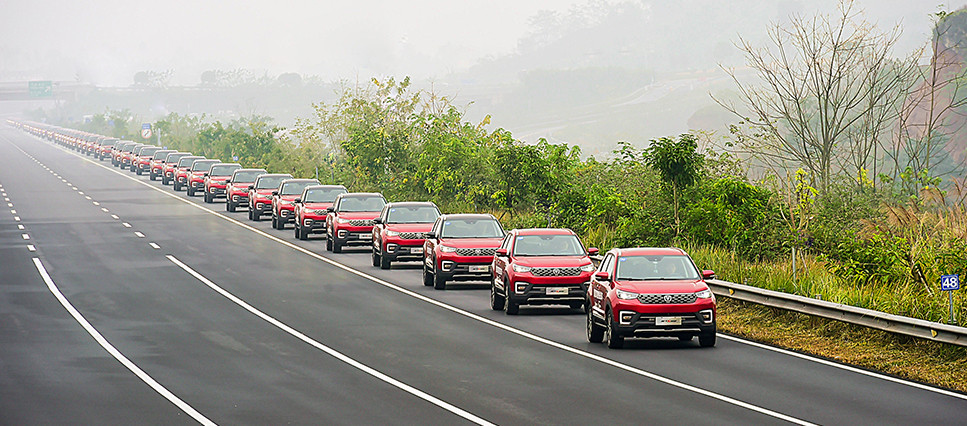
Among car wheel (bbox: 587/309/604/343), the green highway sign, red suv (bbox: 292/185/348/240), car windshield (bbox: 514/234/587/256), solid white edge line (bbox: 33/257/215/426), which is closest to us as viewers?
solid white edge line (bbox: 33/257/215/426)

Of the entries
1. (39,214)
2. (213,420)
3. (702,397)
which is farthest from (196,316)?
(39,214)

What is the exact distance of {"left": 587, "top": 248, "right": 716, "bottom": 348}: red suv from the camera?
17844 millimetres

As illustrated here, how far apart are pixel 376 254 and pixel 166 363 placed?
14.9 m

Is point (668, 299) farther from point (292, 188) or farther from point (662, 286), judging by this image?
point (292, 188)

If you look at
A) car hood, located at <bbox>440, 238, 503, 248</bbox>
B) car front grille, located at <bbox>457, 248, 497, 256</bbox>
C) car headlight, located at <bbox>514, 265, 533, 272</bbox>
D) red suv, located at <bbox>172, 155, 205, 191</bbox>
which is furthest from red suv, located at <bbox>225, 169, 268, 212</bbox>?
car headlight, located at <bbox>514, 265, 533, 272</bbox>

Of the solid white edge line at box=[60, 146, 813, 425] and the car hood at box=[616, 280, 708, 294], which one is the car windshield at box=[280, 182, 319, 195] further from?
the car hood at box=[616, 280, 708, 294]

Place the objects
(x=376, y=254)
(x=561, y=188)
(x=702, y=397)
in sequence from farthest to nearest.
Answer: (x=561, y=188) → (x=376, y=254) → (x=702, y=397)

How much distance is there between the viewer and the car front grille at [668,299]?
58.5ft

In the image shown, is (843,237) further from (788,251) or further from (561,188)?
(561,188)

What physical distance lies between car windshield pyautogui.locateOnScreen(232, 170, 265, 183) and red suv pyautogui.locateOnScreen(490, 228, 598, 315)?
3133 cm

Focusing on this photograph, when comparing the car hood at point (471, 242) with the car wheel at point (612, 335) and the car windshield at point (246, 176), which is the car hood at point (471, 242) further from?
the car windshield at point (246, 176)

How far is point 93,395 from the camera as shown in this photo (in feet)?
48.9

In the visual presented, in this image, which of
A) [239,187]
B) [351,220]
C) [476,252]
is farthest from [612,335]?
[239,187]

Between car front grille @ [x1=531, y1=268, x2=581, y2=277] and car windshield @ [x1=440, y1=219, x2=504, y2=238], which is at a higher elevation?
car windshield @ [x1=440, y1=219, x2=504, y2=238]
